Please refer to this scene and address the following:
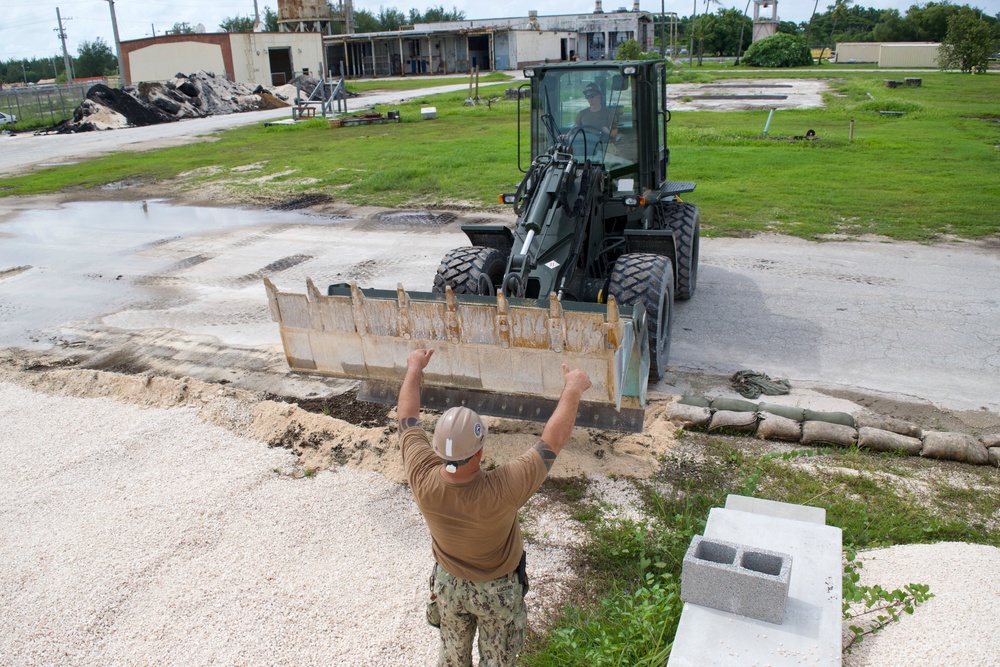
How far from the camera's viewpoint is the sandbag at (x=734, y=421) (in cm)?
605

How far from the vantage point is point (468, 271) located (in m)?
7.01


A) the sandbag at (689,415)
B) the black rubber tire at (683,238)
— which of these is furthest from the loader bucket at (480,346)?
the black rubber tire at (683,238)

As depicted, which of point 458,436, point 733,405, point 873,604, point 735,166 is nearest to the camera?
point 458,436

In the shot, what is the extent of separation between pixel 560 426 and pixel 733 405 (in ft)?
10.9

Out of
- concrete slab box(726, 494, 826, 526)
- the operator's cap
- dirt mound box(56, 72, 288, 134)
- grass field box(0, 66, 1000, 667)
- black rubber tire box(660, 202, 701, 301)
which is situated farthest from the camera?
dirt mound box(56, 72, 288, 134)

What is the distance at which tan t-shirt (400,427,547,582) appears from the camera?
10.3ft

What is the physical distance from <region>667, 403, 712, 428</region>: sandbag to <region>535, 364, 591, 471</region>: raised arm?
2867mm

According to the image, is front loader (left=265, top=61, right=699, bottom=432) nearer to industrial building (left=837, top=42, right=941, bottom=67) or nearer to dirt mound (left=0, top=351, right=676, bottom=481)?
dirt mound (left=0, top=351, right=676, bottom=481)

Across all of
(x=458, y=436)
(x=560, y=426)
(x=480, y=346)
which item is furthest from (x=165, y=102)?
(x=458, y=436)

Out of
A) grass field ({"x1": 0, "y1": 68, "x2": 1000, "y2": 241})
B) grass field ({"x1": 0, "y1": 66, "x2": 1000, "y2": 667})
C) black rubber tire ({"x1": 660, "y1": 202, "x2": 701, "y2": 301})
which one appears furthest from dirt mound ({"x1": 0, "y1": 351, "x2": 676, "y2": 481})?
grass field ({"x1": 0, "y1": 68, "x2": 1000, "y2": 241})

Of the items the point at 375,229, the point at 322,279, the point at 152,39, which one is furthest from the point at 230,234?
the point at 152,39

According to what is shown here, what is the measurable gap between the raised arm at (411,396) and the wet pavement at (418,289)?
3.78m

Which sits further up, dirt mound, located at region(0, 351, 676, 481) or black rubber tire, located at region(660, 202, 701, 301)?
black rubber tire, located at region(660, 202, 701, 301)

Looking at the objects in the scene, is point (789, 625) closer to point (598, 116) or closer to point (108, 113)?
point (598, 116)
